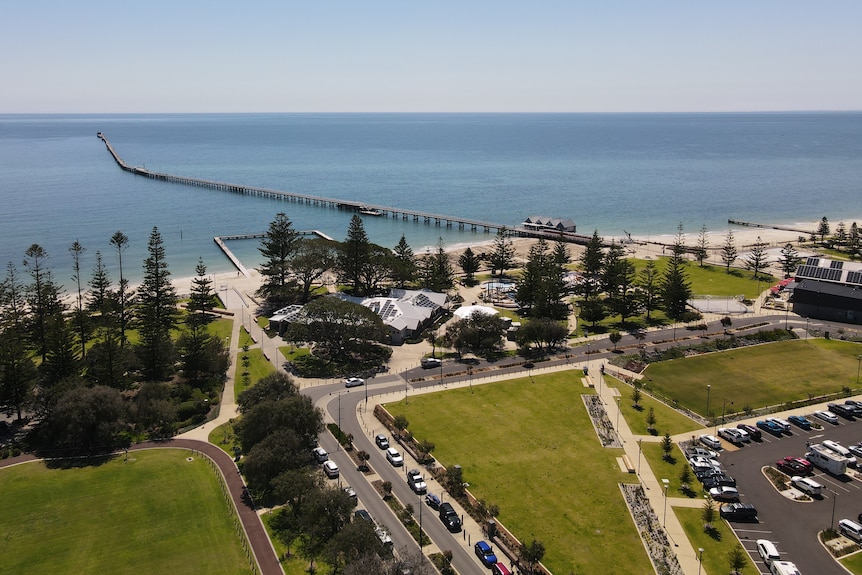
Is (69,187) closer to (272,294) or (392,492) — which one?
(272,294)

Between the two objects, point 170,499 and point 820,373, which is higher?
point 820,373

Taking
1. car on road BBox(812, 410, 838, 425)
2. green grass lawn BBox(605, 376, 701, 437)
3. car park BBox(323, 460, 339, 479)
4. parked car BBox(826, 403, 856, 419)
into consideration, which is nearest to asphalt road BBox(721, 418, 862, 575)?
car on road BBox(812, 410, 838, 425)

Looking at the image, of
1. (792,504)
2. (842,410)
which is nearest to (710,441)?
(792,504)

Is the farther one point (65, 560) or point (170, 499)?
point (170, 499)

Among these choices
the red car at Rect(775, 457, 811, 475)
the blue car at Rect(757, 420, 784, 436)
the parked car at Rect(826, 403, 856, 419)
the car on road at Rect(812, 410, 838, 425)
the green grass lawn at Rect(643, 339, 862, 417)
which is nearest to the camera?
the red car at Rect(775, 457, 811, 475)

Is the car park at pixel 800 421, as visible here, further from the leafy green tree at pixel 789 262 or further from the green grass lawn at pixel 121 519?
the leafy green tree at pixel 789 262

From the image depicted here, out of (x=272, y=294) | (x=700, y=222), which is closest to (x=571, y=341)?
(x=272, y=294)

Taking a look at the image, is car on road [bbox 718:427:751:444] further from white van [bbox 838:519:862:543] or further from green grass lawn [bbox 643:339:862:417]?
white van [bbox 838:519:862:543]
